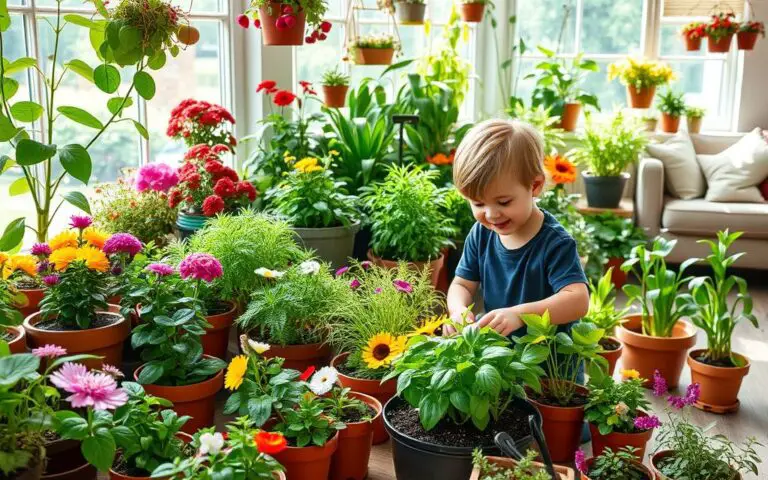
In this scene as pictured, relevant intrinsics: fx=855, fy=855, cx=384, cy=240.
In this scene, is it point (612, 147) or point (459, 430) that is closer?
point (459, 430)

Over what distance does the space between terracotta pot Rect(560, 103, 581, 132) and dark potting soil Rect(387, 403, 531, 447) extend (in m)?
3.87

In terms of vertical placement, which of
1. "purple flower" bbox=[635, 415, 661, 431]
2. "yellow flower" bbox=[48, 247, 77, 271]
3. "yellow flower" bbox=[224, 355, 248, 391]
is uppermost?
"yellow flower" bbox=[48, 247, 77, 271]

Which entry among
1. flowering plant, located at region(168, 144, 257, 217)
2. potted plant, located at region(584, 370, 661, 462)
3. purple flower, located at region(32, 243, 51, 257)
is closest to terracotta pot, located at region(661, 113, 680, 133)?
flowering plant, located at region(168, 144, 257, 217)

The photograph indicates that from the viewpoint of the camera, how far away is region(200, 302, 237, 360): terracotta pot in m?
2.69

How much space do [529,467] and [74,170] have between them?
1384 millimetres

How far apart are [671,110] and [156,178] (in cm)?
388

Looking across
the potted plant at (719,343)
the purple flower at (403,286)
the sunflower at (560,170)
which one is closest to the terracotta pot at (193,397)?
the purple flower at (403,286)

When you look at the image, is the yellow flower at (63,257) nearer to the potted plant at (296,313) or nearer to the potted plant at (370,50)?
the potted plant at (296,313)

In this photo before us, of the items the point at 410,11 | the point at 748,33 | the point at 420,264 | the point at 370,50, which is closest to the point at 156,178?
the point at 420,264

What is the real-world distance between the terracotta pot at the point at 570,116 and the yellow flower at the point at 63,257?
4065 millimetres

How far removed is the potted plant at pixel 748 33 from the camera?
5.65 meters

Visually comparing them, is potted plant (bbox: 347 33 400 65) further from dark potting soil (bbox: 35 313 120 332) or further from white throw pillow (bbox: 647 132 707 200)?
dark potting soil (bbox: 35 313 120 332)

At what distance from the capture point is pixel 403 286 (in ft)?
→ 9.19

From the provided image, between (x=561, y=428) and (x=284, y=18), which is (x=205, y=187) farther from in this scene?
(x=561, y=428)
